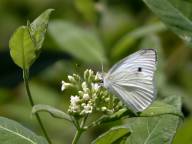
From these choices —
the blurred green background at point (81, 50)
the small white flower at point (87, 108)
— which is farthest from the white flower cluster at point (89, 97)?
the blurred green background at point (81, 50)

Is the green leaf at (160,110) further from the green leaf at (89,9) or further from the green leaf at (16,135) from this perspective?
the green leaf at (89,9)

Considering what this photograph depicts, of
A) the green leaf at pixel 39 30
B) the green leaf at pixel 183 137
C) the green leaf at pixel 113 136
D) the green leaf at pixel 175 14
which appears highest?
the green leaf at pixel 39 30

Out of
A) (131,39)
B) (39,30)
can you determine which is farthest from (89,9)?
(39,30)

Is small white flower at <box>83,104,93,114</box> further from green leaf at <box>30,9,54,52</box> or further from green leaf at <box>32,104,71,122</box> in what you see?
green leaf at <box>30,9,54,52</box>

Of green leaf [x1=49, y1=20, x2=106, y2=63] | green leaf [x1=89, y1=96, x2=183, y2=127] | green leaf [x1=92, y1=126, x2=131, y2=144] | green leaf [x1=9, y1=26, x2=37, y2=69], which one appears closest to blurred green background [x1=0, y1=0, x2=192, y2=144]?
green leaf [x1=49, y1=20, x2=106, y2=63]

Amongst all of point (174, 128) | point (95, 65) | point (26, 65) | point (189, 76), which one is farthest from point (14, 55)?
point (189, 76)

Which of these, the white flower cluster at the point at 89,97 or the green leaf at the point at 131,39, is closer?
the white flower cluster at the point at 89,97

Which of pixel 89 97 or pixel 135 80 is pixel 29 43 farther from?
pixel 135 80

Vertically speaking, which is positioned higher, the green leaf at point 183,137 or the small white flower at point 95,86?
the small white flower at point 95,86
